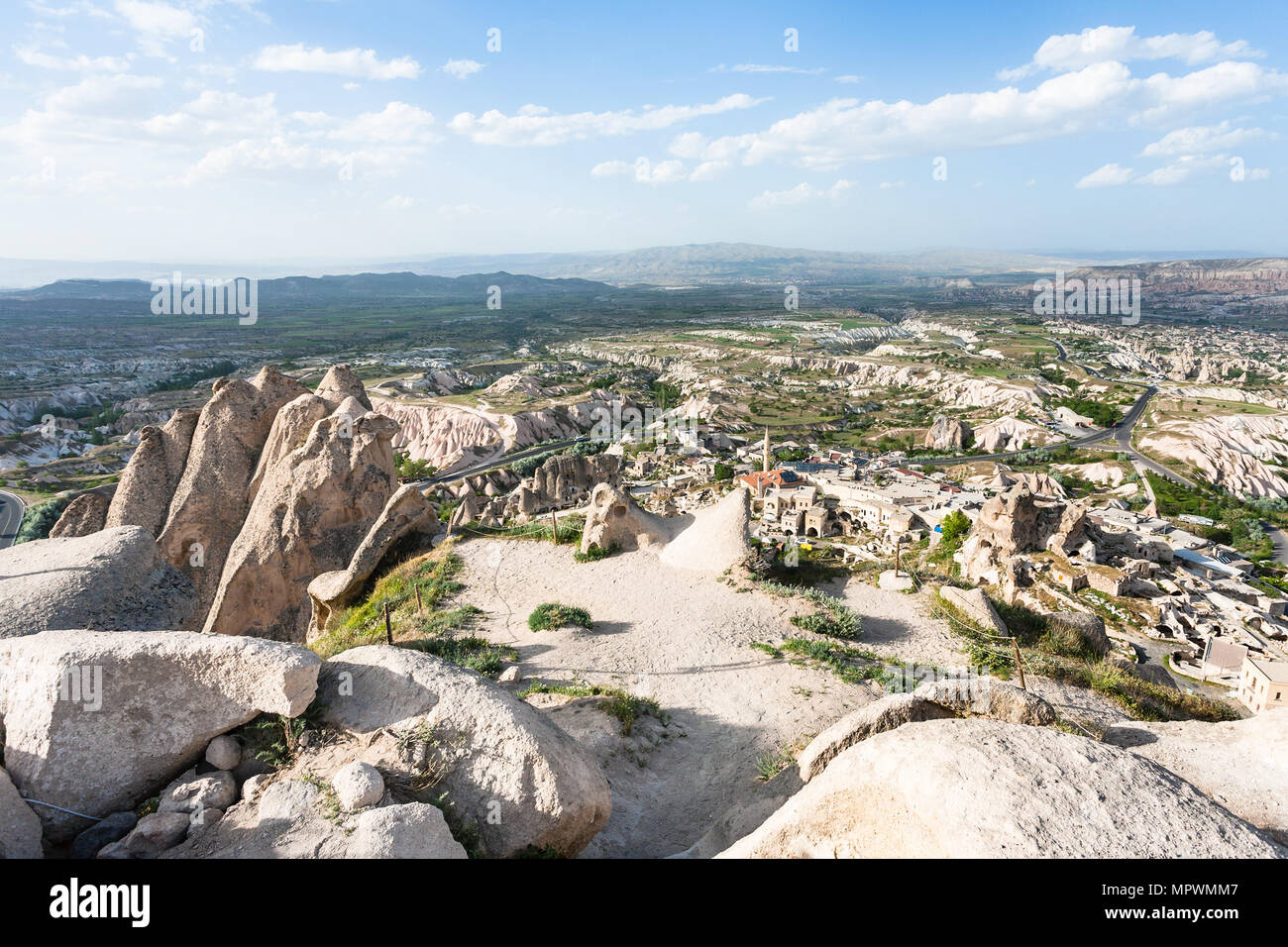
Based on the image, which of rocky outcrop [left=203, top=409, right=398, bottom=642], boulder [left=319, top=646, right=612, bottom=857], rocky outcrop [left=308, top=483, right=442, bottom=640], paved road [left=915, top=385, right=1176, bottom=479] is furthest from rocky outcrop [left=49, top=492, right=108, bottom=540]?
paved road [left=915, top=385, right=1176, bottom=479]

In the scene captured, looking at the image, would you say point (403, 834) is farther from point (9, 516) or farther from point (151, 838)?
point (9, 516)

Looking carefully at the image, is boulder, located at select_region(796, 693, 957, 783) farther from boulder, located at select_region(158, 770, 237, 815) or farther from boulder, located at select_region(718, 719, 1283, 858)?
boulder, located at select_region(158, 770, 237, 815)

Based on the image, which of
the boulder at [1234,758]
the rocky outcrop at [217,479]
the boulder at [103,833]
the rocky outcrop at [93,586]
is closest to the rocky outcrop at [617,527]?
the rocky outcrop at [93,586]

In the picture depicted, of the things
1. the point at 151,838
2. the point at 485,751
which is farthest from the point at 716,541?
the point at 151,838

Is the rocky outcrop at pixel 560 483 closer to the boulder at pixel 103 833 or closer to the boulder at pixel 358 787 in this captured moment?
the boulder at pixel 103 833

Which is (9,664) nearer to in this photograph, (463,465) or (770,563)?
(770,563)
